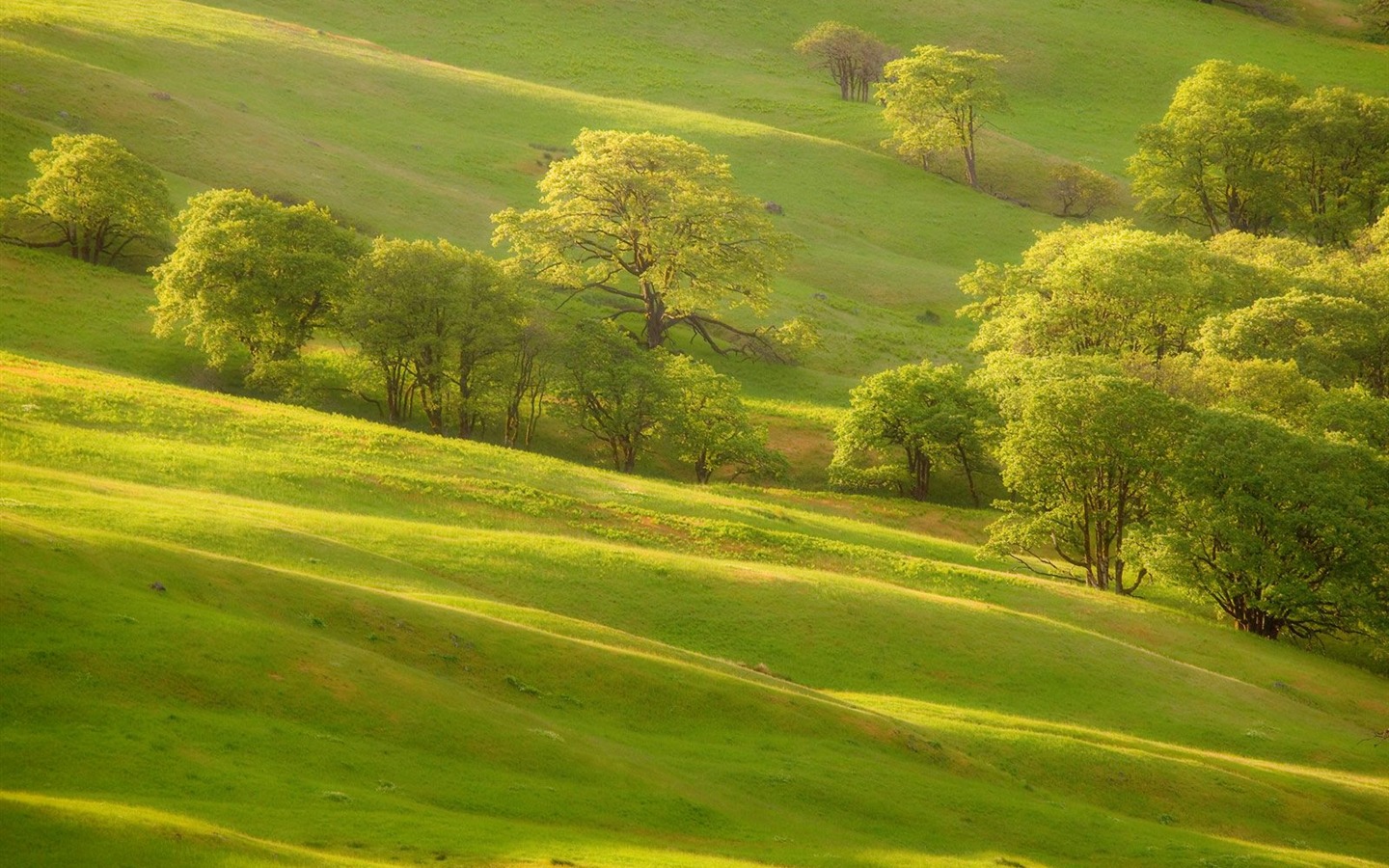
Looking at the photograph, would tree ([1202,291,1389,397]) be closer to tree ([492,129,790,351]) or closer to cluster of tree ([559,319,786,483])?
cluster of tree ([559,319,786,483])

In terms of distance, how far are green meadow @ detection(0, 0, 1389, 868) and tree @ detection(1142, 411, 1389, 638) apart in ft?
7.34

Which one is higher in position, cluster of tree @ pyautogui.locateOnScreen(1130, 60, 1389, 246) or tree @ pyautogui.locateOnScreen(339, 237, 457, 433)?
cluster of tree @ pyautogui.locateOnScreen(1130, 60, 1389, 246)

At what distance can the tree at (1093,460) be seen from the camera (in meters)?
56.8

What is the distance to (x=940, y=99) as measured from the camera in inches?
5025

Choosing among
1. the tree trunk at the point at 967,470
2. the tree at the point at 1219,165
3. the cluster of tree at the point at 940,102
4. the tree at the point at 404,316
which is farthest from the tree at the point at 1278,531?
the cluster of tree at the point at 940,102

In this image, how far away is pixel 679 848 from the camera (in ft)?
76.0

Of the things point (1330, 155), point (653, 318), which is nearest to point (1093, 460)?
point (653, 318)

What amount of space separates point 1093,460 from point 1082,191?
76.1 metres

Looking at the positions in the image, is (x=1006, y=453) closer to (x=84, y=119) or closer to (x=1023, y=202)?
(x=84, y=119)

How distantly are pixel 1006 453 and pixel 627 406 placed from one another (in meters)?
19.6

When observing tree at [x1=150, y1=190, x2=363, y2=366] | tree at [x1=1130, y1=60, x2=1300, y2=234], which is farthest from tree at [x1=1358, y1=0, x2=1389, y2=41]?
tree at [x1=150, y1=190, x2=363, y2=366]

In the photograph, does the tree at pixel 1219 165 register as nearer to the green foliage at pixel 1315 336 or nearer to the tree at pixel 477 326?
the green foliage at pixel 1315 336

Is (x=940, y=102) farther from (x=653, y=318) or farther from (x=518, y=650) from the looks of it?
(x=518, y=650)

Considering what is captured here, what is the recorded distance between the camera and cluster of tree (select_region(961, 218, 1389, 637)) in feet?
175
